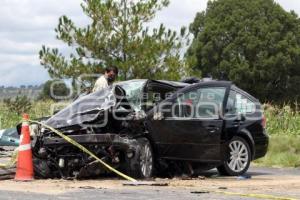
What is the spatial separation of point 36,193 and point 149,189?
1667mm

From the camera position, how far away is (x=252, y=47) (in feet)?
180

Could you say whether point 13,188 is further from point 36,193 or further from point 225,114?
point 225,114

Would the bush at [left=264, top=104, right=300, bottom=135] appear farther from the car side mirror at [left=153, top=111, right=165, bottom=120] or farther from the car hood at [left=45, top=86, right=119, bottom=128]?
the car hood at [left=45, top=86, right=119, bottom=128]

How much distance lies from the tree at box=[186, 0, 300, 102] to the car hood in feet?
134

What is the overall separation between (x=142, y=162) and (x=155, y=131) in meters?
0.70

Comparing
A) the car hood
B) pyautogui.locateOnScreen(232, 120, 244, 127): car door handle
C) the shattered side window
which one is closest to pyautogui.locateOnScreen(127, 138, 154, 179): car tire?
the shattered side window

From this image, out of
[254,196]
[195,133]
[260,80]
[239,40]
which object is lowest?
[254,196]

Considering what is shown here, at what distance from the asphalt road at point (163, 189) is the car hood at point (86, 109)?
1.04 metres

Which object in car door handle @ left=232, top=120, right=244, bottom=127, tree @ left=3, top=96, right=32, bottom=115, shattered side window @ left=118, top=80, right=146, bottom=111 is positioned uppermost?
tree @ left=3, top=96, right=32, bottom=115

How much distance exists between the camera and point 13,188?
9117 millimetres

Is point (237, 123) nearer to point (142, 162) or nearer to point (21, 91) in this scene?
point (142, 162)

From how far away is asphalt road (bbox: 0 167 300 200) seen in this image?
8.38 m

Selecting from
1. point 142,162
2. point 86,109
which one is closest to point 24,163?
point 86,109

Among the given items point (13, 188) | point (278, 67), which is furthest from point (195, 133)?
point (278, 67)
